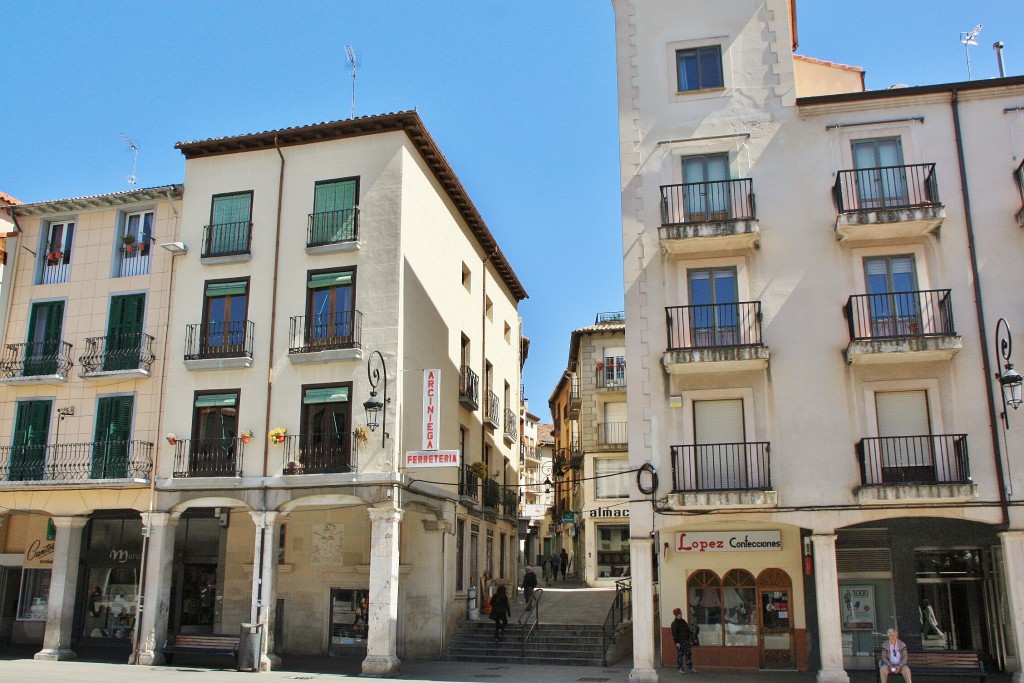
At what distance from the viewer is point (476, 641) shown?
88.5ft

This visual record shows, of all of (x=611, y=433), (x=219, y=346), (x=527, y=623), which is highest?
(x=611, y=433)

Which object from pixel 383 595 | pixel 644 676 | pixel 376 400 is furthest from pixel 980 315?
pixel 383 595

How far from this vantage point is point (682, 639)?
72.9ft

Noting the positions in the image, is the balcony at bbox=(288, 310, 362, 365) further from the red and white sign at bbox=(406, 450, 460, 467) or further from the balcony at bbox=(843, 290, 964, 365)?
the balcony at bbox=(843, 290, 964, 365)

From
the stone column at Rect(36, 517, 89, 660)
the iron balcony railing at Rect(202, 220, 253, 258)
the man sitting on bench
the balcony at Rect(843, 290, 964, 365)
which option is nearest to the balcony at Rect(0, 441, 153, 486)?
the stone column at Rect(36, 517, 89, 660)

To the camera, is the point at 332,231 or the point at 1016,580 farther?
the point at 332,231

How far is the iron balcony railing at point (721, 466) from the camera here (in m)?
21.3

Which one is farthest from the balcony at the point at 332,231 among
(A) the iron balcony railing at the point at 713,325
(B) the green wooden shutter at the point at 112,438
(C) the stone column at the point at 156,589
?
(A) the iron balcony railing at the point at 713,325

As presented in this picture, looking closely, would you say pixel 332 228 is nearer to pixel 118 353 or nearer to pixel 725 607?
pixel 118 353

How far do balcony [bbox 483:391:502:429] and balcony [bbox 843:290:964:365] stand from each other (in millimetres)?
15366

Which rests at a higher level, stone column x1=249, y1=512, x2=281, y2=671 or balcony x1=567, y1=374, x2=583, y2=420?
balcony x1=567, y1=374, x2=583, y2=420

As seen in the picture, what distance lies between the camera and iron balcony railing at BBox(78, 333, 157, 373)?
26.9 m

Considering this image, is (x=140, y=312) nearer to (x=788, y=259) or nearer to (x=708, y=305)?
(x=708, y=305)

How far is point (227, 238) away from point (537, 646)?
14744 millimetres
